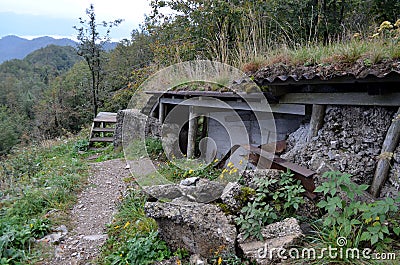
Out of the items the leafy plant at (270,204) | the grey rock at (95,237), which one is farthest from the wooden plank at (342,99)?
the grey rock at (95,237)

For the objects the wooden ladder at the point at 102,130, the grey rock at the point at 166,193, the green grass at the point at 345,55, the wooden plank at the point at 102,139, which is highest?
the green grass at the point at 345,55

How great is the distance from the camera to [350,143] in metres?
3.53

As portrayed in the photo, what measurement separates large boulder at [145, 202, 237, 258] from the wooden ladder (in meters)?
7.41

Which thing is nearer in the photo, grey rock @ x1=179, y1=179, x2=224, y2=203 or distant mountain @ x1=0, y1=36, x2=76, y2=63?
grey rock @ x1=179, y1=179, x2=224, y2=203

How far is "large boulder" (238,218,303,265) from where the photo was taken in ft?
9.11

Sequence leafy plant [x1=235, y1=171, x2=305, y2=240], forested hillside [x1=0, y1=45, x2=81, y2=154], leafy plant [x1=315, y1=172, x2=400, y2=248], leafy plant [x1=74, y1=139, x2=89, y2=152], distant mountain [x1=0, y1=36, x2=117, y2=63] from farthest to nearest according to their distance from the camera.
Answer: distant mountain [x1=0, y1=36, x2=117, y2=63] < forested hillside [x1=0, y1=45, x2=81, y2=154] < leafy plant [x1=74, y1=139, x2=89, y2=152] < leafy plant [x1=235, y1=171, x2=305, y2=240] < leafy plant [x1=315, y1=172, x2=400, y2=248]

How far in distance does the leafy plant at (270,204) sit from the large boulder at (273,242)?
7 cm

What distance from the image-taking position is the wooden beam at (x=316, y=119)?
3.89 m

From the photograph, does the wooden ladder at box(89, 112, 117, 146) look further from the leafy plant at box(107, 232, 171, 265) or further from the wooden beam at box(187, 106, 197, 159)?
the leafy plant at box(107, 232, 171, 265)

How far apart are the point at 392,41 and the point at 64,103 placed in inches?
801

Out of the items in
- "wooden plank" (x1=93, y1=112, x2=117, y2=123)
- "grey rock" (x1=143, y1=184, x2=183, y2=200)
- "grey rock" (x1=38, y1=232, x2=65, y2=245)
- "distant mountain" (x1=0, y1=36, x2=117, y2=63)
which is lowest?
"grey rock" (x1=38, y1=232, x2=65, y2=245)

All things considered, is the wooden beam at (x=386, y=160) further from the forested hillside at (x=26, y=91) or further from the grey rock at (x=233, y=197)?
the forested hillside at (x=26, y=91)

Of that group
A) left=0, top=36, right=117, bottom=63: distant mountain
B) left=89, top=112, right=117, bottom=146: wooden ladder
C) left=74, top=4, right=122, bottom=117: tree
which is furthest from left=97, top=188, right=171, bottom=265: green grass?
left=0, top=36, right=117, bottom=63: distant mountain

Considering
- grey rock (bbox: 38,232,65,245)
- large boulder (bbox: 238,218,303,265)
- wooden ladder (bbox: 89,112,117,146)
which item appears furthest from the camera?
wooden ladder (bbox: 89,112,117,146)
